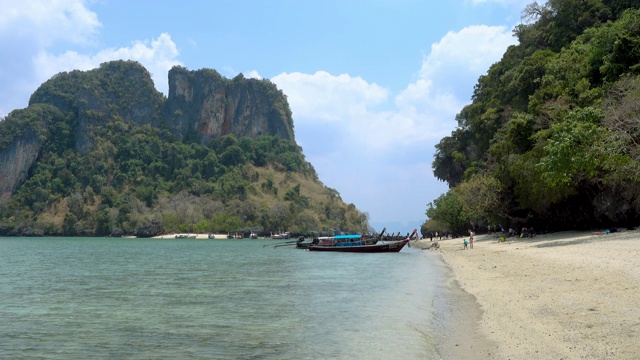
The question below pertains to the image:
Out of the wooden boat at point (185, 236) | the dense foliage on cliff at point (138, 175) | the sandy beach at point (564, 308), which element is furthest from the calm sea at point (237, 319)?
the dense foliage on cliff at point (138, 175)

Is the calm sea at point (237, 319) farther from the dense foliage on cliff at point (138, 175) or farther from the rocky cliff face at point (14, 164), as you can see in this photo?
the rocky cliff face at point (14, 164)

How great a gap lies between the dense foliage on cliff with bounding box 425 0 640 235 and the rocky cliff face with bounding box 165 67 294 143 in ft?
454

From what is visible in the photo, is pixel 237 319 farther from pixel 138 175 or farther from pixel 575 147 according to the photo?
pixel 138 175

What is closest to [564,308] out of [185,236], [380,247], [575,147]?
[575,147]

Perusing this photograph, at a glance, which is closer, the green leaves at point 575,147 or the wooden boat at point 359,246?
the green leaves at point 575,147

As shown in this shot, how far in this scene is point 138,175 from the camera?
158375 mm

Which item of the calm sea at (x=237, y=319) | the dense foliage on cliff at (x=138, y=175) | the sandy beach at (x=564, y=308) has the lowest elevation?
the calm sea at (x=237, y=319)

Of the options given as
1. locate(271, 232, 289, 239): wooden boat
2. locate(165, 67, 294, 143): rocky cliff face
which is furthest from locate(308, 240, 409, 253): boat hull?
locate(165, 67, 294, 143): rocky cliff face

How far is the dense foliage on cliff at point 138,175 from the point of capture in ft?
450

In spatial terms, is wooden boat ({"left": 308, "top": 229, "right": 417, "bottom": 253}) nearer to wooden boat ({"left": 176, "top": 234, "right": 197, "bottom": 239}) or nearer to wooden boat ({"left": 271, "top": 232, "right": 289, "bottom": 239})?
wooden boat ({"left": 271, "top": 232, "right": 289, "bottom": 239})

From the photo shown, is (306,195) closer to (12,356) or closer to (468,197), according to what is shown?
(468,197)

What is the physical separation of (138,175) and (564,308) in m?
160

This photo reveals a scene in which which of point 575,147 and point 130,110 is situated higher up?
point 130,110

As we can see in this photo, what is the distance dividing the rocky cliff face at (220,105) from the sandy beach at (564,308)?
172 metres
